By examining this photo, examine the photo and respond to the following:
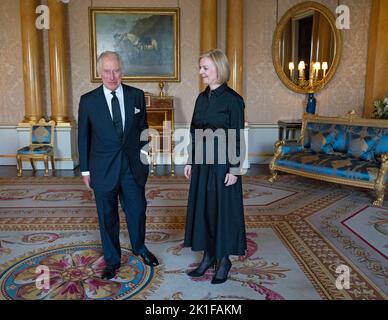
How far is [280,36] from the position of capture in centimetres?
693

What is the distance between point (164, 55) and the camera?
6.84 metres

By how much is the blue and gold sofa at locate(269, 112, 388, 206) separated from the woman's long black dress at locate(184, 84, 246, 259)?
2.68m

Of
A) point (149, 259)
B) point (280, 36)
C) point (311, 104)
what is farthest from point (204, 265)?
point (280, 36)

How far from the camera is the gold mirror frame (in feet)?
22.6

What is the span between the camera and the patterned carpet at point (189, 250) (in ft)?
8.30

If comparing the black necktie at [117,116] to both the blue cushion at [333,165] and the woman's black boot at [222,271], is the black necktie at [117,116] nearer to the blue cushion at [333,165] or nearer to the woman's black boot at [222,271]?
the woman's black boot at [222,271]

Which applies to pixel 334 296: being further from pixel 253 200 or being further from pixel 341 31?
pixel 341 31

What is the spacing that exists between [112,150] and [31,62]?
4.80 meters

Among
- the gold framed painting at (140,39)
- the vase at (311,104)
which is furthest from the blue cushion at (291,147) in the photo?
the gold framed painting at (140,39)

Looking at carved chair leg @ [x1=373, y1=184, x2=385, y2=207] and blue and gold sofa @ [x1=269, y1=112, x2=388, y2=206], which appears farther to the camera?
blue and gold sofa @ [x1=269, y1=112, x2=388, y2=206]

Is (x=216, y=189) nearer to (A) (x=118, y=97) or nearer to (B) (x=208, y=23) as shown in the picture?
(A) (x=118, y=97)

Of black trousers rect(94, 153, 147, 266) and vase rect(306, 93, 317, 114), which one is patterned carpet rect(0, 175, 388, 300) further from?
vase rect(306, 93, 317, 114)

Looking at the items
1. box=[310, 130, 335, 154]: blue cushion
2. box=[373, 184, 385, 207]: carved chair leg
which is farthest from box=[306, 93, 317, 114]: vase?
box=[373, 184, 385, 207]: carved chair leg

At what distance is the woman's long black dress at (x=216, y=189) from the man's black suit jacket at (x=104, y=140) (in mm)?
408
